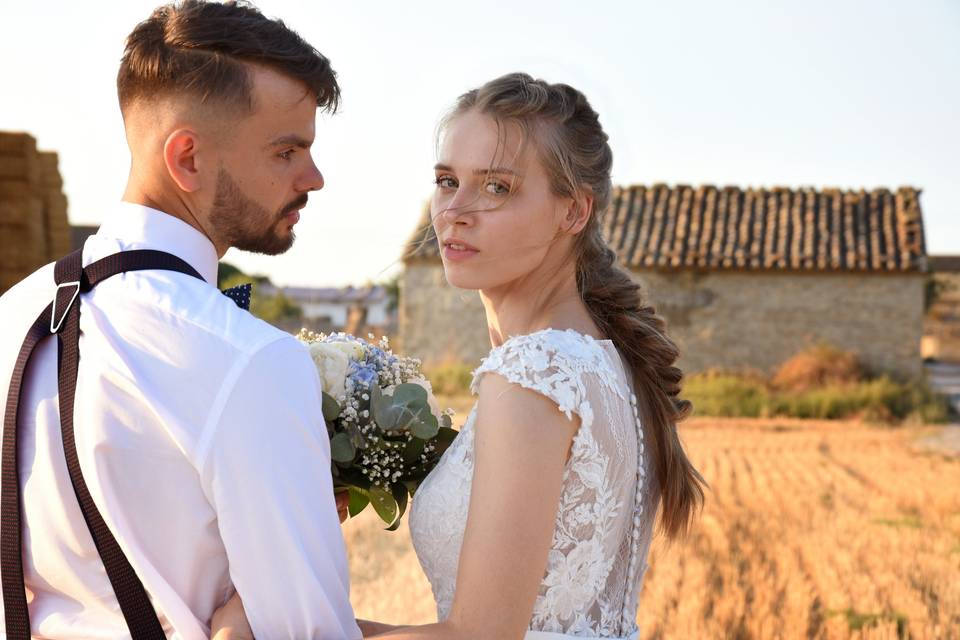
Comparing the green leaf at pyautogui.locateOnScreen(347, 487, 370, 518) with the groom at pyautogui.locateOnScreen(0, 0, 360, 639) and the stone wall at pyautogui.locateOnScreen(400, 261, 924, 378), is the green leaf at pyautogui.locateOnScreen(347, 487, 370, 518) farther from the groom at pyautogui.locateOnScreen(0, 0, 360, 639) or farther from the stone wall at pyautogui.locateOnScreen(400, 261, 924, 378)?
the stone wall at pyautogui.locateOnScreen(400, 261, 924, 378)

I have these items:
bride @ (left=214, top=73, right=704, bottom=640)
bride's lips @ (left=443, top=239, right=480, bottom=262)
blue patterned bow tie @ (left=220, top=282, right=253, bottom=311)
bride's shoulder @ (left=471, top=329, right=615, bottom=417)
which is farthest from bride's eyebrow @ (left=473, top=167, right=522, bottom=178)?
blue patterned bow tie @ (left=220, top=282, right=253, bottom=311)

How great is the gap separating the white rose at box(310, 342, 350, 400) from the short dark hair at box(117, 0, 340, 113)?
2.53 feet

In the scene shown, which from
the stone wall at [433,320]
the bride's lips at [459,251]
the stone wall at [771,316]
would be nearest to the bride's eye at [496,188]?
the bride's lips at [459,251]

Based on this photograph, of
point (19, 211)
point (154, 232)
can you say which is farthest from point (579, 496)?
point (19, 211)

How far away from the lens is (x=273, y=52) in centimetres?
239

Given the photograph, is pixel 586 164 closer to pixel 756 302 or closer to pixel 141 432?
pixel 141 432

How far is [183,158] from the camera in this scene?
7.72ft

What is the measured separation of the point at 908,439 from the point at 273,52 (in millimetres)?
16046

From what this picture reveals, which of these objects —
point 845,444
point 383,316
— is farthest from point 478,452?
point 383,316

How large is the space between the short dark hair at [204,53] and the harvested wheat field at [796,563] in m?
2.84

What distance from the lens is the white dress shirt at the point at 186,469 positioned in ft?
6.50

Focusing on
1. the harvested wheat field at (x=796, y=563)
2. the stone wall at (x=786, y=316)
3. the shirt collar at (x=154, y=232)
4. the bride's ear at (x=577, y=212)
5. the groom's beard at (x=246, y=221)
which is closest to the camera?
the shirt collar at (x=154, y=232)

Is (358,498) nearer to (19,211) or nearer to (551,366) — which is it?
(551,366)

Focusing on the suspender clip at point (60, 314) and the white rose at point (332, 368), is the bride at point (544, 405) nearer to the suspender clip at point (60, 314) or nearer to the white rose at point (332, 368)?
the white rose at point (332, 368)
